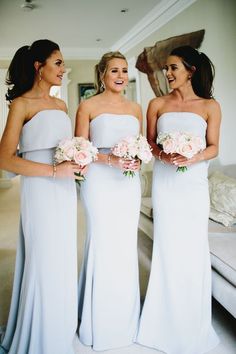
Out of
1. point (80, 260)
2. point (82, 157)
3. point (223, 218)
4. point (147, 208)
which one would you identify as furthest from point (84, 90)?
point (82, 157)

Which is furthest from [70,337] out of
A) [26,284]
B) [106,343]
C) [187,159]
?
[187,159]

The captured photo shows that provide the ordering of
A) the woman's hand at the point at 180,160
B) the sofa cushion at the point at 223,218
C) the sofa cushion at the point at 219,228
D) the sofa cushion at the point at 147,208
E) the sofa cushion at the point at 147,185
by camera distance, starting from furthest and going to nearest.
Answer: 1. the sofa cushion at the point at 147,185
2. the sofa cushion at the point at 147,208
3. the sofa cushion at the point at 223,218
4. the sofa cushion at the point at 219,228
5. the woman's hand at the point at 180,160

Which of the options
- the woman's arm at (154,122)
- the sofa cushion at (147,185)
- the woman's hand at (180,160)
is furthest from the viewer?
the sofa cushion at (147,185)

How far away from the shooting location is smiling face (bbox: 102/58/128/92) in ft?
6.78

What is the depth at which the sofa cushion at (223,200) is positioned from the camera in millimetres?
2991

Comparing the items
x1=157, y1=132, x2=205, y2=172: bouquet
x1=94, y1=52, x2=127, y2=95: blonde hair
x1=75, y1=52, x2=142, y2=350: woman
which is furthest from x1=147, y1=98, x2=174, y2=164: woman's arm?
x1=94, y1=52, x2=127, y2=95: blonde hair

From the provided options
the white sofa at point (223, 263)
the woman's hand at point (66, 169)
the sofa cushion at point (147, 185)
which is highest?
the woman's hand at point (66, 169)

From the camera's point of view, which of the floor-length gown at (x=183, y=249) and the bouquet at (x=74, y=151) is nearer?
the bouquet at (x=74, y=151)

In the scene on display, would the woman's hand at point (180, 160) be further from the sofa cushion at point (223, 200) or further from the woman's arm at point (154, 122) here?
the sofa cushion at point (223, 200)

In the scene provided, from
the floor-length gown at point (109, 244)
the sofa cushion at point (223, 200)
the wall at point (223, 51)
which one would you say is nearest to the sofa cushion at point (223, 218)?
the sofa cushion at point (223, 200)

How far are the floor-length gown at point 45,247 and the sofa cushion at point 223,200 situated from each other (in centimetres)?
164

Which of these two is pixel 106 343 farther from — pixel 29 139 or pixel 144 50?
pixel 144 50

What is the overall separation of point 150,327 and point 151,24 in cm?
528

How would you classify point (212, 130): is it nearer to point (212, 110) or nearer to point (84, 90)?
point (212, 110)
